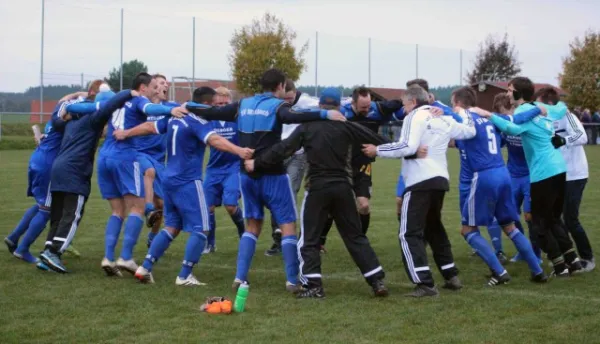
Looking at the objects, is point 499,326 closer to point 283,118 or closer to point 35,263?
point 283,118

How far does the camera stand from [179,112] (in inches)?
333

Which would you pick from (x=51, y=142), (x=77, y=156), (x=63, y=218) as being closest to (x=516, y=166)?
(x=77, y=156)

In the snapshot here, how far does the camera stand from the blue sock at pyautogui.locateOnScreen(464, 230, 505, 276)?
8.78m

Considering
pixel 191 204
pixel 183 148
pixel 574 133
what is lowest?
pixel 191 204

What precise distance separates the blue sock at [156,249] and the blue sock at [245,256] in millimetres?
914

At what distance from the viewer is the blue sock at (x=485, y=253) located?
8.78 m

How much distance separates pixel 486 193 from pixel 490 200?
3.4 inches

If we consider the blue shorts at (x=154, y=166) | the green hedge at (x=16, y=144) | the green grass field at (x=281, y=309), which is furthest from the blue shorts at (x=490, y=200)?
the green hedge at (x=16, y=144)

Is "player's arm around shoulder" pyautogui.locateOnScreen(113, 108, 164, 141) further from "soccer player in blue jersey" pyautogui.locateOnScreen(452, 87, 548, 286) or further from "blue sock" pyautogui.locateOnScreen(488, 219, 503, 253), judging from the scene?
"blue sock" pyautogui.locateOnScreen(488, 219, 503, 253)

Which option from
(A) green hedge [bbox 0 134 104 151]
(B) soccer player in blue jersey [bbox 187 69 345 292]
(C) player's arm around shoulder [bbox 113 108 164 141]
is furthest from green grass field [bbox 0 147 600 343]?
(A) green hedge [bbox 0 134 104 151]

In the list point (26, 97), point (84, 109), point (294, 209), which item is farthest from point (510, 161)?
point (26, 97)

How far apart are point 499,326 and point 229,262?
4.40 m

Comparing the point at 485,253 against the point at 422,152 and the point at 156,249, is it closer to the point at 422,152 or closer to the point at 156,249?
the point at 422,152

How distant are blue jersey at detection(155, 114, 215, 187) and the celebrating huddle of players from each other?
1 cm
